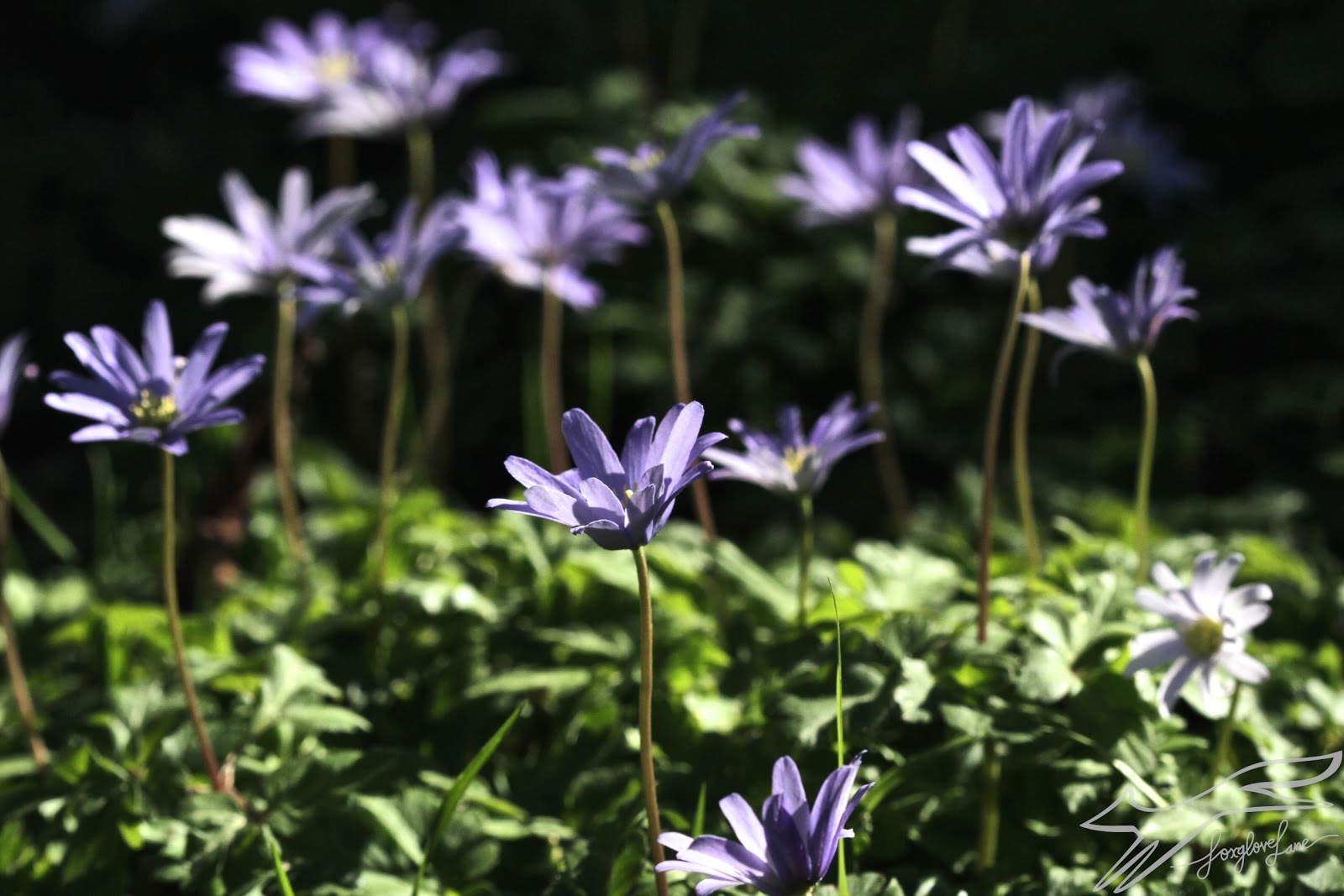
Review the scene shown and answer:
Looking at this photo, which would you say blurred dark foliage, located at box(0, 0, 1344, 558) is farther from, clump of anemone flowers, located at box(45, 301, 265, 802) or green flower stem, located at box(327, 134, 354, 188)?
clump of anemone flowers, located at box(45, 301, 265, 802)

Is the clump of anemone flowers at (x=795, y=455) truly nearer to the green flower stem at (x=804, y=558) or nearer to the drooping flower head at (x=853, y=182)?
the green flower stem at (x=804, y=558)

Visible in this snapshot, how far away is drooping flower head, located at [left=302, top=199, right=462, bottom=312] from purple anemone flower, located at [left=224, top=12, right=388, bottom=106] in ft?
4.31

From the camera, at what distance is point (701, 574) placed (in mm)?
2578

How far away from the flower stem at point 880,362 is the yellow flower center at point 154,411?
1741 millimetres

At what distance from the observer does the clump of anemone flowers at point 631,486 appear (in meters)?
1.50

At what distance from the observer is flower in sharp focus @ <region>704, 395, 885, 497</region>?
78.0 inches

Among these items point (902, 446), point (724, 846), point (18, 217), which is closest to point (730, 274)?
point (902, 446)

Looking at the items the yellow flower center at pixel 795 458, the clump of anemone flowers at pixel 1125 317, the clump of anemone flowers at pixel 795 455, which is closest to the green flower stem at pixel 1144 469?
the clump of anemone flowers at pixel 1125 317

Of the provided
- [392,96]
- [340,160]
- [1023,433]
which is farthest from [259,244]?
[340,160]

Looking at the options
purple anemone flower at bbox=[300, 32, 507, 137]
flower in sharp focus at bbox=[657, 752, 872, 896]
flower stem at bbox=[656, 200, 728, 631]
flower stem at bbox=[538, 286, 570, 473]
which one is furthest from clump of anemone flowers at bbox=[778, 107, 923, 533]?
flower in sharp focus at bbox=[657, 752, 872, 896]

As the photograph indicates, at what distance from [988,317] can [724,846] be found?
2901 millimetres

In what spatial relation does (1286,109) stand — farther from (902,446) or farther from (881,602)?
(881,602)

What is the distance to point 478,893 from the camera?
1.94m

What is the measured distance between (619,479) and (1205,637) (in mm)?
906
